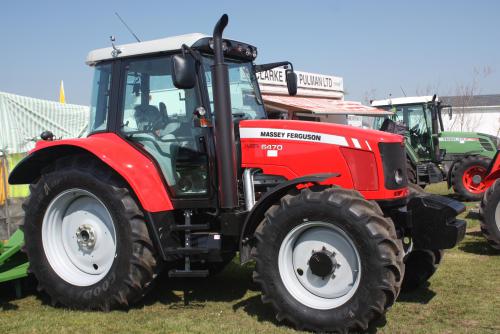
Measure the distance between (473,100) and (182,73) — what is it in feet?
143

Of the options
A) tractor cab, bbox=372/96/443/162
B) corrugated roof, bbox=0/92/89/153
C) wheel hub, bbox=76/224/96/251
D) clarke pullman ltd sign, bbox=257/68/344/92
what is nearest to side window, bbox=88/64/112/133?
wheel hub, bbox=76/224/96/251

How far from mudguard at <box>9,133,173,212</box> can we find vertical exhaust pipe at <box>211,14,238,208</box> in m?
0.60

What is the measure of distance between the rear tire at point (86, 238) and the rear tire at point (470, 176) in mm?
10275

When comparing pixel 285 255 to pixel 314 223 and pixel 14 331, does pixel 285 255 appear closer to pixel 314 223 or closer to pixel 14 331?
pixel 314 223

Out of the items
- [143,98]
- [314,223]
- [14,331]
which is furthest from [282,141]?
[14,331]

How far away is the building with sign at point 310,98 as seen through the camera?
1578 centimetres

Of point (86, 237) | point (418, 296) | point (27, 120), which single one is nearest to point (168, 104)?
point (86, 237)

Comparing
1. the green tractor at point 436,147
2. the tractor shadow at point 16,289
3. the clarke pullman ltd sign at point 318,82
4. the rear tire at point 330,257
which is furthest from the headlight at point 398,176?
the clarke pullman ltd sign at point 318,82

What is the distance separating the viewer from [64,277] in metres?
5.13

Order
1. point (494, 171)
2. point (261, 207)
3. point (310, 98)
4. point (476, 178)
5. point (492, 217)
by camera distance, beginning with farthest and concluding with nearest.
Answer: point (310, 98) < point (476, 178) < point (494, 171) < point (492, 217) < point (261, 207)

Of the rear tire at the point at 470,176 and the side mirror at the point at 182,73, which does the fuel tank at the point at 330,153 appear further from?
the rear tire at the point at 470,176

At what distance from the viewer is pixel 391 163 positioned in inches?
185

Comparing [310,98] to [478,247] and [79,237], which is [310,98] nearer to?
[478,247]

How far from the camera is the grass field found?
14.5 feet
